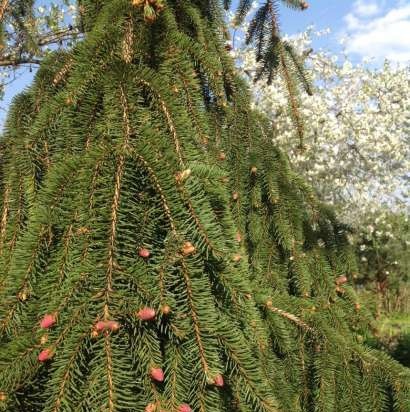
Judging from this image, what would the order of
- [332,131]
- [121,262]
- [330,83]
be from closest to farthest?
1. [121,262]
2. [332,131]
3. [330,83]

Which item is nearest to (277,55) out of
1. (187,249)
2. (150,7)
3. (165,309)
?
(150,7)

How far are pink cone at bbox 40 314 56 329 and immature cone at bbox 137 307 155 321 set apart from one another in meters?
0.17

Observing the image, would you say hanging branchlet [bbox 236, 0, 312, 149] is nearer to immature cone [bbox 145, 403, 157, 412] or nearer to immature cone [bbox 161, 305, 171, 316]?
immature cone [bbox 161, 305, 171, 316]

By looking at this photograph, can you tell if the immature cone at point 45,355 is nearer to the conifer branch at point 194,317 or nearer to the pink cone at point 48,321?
the pink cone at point 48,321

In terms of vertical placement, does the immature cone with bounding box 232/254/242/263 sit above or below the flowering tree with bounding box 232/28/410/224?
above

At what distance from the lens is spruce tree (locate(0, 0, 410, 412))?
941 mm

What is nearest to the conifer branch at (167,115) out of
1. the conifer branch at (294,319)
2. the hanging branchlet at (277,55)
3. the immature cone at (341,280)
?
the conifer branch at (294,319)

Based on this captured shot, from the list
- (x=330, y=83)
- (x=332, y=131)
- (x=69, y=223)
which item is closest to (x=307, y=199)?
(x=69, y=223)

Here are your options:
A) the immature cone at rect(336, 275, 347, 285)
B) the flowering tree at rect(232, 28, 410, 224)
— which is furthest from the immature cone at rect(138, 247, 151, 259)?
the flowering tree at rect(232, 28, 410, 224)

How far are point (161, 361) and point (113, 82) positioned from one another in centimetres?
67

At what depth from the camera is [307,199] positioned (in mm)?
1971

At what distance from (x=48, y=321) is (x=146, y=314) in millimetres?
193

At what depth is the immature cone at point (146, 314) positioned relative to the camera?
0.92 metres

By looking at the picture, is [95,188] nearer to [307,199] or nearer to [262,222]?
[262,222]
